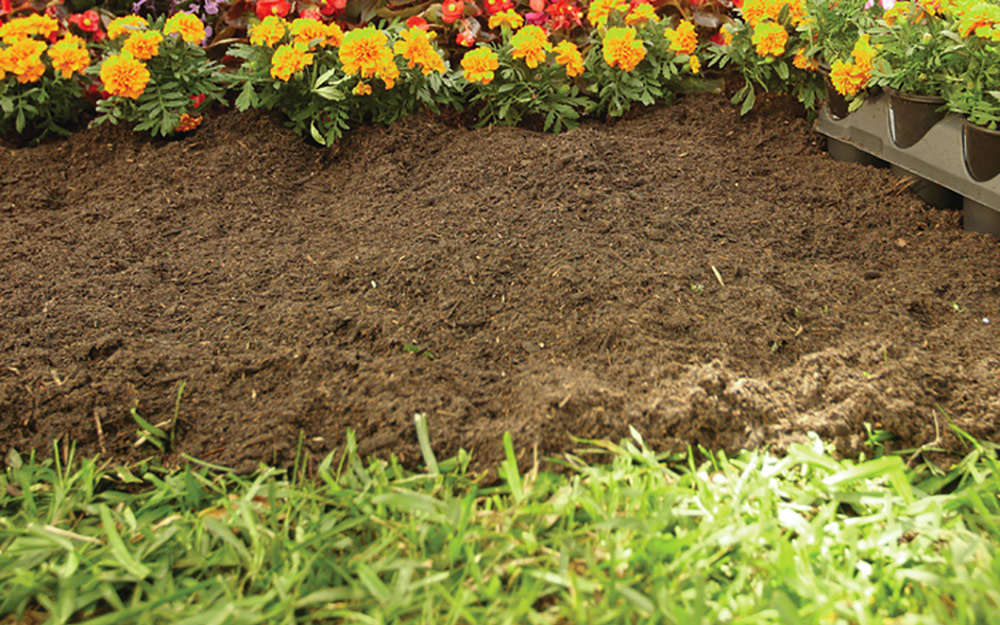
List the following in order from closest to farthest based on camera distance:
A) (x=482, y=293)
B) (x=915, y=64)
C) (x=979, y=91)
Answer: (x=482, y=293), (x=979, y=91), (x=915, y=64)

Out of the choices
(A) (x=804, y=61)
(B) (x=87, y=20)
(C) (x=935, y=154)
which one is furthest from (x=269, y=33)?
(C) (x=935, y=154)

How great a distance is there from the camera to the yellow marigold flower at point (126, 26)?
3.07 meters

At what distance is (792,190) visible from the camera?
8.64 feet

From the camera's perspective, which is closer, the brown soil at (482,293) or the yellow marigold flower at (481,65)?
the brown soil at (482,293)

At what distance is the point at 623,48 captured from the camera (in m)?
3.04

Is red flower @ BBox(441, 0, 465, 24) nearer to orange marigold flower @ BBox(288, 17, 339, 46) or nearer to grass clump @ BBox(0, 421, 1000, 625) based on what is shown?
orange marigold flower @ BBox(288, 17, 339, 46)

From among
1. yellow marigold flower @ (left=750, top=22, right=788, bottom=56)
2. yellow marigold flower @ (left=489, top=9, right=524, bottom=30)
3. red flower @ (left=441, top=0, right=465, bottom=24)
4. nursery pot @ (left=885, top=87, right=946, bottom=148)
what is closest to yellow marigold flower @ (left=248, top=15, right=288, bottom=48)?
red flower @ (left=441, top=0, right=465, bottom=24)

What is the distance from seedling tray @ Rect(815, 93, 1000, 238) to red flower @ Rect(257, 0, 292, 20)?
7.53ft

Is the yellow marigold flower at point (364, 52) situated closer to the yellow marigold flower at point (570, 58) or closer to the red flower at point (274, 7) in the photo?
the red flower at point (274, 7)

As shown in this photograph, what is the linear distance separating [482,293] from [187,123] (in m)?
1.75

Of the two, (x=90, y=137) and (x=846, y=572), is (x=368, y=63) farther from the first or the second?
(x=846, y=572)

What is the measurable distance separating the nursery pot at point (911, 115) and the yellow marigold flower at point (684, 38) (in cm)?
84

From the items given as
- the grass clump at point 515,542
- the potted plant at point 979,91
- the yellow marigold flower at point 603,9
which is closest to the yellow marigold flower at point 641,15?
the yellow marigold flower at point 603,9

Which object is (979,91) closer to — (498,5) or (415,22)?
(498,5)
